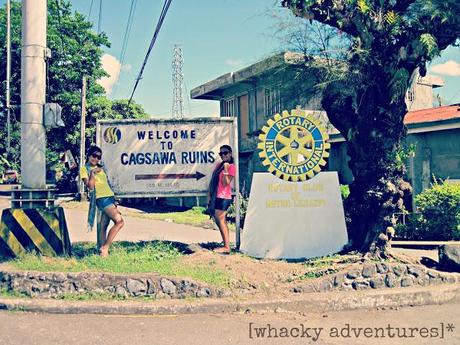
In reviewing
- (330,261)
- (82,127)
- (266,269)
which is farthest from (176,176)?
(82,127)

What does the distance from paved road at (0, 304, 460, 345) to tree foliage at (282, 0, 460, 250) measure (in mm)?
1945

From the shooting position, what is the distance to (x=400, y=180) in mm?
Answer: 8164

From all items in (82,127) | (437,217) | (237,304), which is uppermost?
(82,127)

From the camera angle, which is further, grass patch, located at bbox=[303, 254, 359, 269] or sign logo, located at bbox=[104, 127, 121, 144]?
sign logo, located at bbox=[104, 127, 121, 144]

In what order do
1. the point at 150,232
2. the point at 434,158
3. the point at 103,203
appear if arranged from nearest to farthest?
the point at 103,203, the point at 434,158, the point at 150,232

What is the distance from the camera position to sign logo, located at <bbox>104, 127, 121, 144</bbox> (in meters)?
8.62

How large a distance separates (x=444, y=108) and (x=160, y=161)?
11.7m

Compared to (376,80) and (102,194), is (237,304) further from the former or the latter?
(376,80)

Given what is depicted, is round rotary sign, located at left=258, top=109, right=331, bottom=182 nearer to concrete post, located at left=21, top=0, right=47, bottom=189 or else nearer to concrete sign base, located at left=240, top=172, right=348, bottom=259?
concrete sign base, located at left=240, top=172, right=348, bottom=259

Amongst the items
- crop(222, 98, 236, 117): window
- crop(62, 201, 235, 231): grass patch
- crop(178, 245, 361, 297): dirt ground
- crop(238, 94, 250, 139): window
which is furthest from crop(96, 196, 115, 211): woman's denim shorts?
crop(222, 98, 236, 117): window

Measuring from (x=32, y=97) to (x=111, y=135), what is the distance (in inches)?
53.7

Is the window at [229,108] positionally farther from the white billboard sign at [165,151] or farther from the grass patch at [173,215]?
the white billboard sign at [165,151]

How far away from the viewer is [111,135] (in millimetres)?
8641

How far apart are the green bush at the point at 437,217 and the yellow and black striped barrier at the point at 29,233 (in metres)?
9.29
